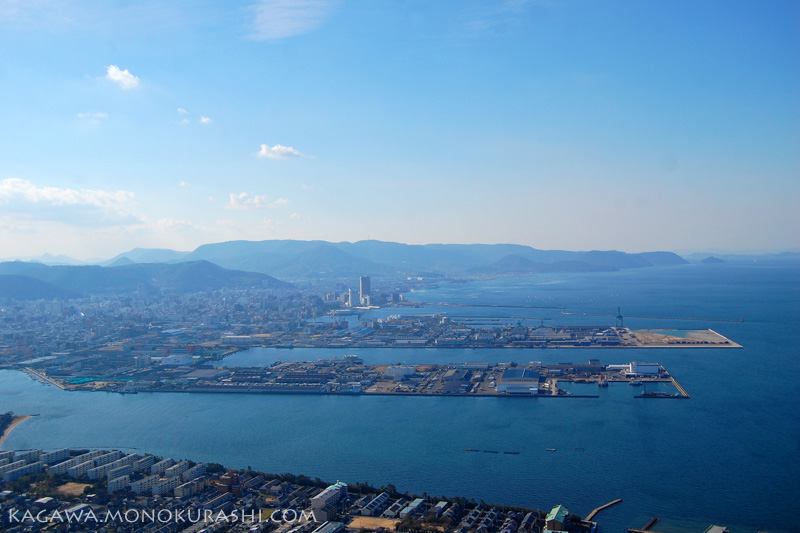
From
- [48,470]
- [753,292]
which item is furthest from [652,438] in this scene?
[753,292]

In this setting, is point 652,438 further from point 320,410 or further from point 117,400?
point 117,400

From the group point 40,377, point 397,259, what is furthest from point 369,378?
point 397,259

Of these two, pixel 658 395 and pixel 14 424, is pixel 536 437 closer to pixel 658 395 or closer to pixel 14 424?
pixel 658 395

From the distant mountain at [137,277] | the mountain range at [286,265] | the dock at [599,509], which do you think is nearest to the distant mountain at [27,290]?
the mountain range at [286,265]

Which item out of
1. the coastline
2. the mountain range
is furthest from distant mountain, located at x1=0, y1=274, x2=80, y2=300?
the coastline

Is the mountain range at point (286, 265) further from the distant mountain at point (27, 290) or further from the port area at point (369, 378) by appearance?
the port area at point (369, 378)

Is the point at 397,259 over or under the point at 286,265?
over
